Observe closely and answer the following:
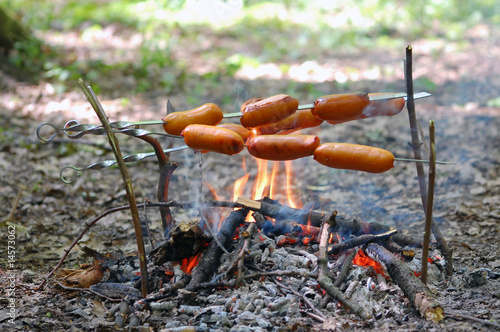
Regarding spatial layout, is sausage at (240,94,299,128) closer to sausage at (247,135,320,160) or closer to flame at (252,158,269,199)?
sausage at (247,135,320,160)

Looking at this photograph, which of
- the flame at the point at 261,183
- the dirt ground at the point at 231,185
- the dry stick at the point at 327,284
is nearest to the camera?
the dry stick at the point at 327,284

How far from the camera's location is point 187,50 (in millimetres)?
9555

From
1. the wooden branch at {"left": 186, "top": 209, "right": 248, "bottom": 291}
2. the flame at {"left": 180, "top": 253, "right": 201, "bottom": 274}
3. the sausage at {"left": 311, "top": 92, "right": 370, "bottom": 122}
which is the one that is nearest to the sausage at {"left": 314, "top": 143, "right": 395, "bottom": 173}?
the sausage at {"left": 311, "top": 92, "right": 370, "bottom": 122}

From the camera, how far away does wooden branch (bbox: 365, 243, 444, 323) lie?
233cm

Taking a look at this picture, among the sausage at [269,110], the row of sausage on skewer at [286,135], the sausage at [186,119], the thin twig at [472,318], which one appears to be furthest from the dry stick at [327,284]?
the sausage at [186,119]

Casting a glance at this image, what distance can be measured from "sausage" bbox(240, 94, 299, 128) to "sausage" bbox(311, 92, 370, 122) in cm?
15

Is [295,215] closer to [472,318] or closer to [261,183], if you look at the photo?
[261,183]

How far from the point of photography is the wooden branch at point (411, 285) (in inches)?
91.9

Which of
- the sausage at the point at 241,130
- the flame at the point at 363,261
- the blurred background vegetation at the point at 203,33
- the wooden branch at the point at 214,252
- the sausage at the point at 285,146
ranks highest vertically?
the blurred background vegetation at the point at 203,33

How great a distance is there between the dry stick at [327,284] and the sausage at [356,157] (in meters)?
0.57

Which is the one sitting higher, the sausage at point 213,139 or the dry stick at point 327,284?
the sausage at point 213,139

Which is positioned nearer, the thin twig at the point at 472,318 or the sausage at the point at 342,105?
the thin twig at the point at 472,318

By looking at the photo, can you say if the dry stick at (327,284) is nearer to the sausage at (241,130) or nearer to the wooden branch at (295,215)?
the wooden branch at (295,215)

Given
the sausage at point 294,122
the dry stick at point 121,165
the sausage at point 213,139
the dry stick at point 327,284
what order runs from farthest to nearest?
1. the sausage at point 294,122
2. the dry stick at point 327,284
3. the sausage at point 213,139
4. the dry stick at point 121,165
